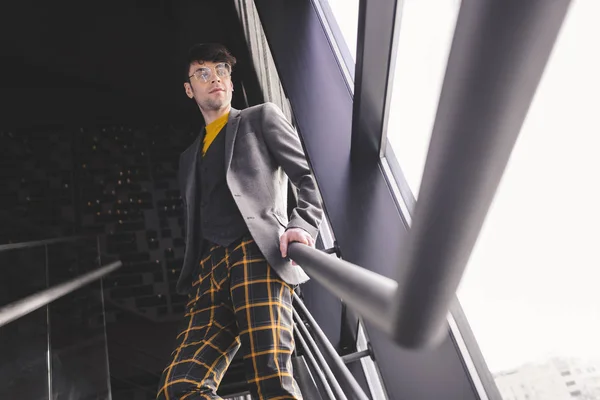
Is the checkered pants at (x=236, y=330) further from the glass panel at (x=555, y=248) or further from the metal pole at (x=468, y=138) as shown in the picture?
the metal pole at (x=468, y=138)

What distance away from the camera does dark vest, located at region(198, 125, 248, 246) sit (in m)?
1.44

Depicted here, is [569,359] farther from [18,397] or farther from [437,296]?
[18,397]

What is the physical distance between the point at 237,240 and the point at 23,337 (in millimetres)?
1270

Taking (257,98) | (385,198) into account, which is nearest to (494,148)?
(385,198)

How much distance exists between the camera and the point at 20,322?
196 cm

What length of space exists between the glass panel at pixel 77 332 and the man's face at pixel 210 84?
4.30 feet

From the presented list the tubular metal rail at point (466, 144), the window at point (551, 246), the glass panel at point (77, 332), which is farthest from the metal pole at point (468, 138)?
the glass panel at point (77, 332)

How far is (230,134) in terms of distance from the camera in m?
1.57

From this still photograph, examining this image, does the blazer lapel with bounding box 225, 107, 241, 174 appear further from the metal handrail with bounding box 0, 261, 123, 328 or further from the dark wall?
the dark wall

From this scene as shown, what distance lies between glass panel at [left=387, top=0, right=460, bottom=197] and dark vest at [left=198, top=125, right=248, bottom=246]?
643 millimetres

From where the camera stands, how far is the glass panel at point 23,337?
1796 mm

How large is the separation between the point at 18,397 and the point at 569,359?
1.98m

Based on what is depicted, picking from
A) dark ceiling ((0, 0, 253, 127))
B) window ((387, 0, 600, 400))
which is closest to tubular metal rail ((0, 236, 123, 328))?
window ((387, 0, 600, 400))

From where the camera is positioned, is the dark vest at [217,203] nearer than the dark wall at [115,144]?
Yes
